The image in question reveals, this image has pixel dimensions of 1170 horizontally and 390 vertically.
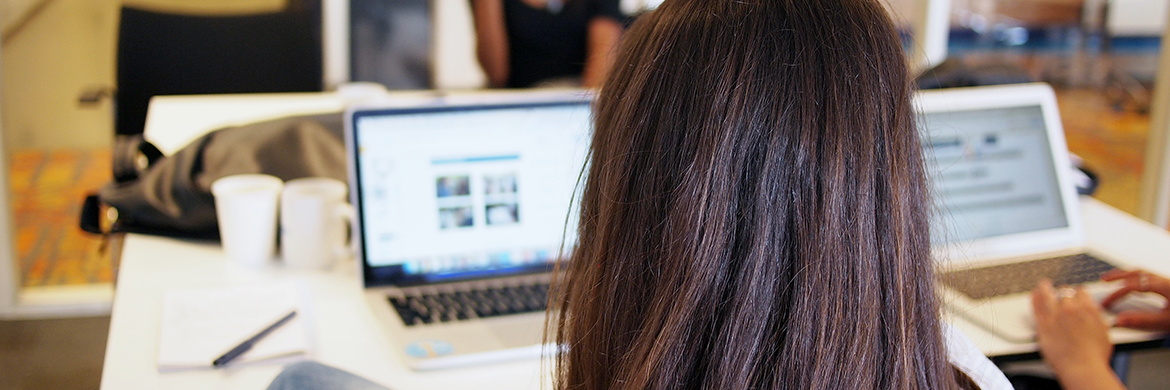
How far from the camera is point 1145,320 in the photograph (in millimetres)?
1155

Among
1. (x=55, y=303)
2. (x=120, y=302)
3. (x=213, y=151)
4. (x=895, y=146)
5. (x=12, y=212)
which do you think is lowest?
(x=55, y=303)

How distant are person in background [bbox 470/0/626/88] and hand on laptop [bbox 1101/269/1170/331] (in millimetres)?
1885

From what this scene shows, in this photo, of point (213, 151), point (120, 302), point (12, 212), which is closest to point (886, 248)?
point (120, 302)

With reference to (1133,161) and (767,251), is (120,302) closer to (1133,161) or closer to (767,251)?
(767,251)

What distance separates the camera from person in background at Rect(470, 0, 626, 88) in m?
2.90

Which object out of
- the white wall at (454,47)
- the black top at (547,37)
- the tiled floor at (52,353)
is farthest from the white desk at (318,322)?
the white wall at (454,47)

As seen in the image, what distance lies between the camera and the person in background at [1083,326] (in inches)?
41.9

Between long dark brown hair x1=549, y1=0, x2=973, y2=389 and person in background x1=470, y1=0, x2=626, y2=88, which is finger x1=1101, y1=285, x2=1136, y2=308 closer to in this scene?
long dark brown hair x1=549, y1=0, x2=973, y2=389

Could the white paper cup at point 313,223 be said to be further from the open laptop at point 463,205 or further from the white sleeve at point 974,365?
the white sleeve at point 974,365

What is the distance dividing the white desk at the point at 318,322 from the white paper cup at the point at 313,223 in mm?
26

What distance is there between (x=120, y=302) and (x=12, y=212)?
156cm

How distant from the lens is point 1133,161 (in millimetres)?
3258

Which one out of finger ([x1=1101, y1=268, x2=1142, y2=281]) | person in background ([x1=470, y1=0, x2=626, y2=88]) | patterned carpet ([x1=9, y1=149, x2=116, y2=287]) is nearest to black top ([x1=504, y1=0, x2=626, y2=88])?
person in background ([x1=470, y1=0, x2=626, y2=88])

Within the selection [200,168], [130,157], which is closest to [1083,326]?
[200,168]
